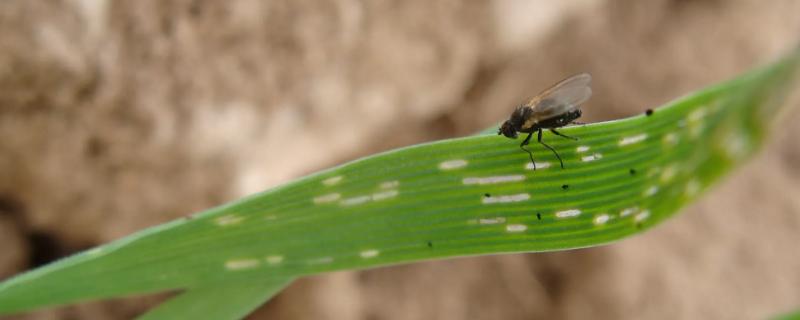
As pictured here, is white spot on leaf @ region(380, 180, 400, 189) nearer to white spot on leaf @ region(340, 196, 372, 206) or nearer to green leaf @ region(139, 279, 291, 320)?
white spot on leaf @ region(340, 196, 372, 206)

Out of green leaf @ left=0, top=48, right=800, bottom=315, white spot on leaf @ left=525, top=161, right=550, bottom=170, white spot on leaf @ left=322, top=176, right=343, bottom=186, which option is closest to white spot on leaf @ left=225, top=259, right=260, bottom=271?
green leaf @ left=0, top=48, right=800, bottom=315

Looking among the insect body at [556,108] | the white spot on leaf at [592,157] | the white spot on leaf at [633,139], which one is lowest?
the white spot on leaf at [592,157]

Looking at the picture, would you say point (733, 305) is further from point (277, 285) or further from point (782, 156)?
point (277, 285)

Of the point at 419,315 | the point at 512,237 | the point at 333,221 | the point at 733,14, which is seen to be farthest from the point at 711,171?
the point at 733,14

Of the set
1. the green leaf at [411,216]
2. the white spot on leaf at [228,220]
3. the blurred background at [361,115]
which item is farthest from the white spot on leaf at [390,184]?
the blurred background at [361,115]

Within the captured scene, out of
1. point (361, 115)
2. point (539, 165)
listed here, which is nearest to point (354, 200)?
point (539, 165)

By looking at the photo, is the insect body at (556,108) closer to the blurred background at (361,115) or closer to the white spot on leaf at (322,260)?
the white spot on leaf at (322,260)
